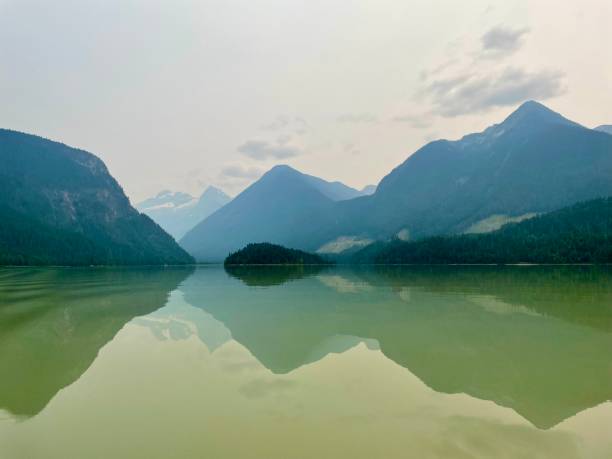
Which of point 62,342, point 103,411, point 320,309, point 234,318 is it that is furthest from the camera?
point 320,309

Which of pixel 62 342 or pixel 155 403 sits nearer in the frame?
pixel 155 403

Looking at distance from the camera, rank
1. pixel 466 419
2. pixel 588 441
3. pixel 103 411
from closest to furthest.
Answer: pixel 588 441 → pixel 466 419 → pixel 103 411

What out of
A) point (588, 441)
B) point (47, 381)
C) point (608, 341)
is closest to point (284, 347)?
point (47, 381)

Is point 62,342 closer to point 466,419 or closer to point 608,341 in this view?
point 466,419

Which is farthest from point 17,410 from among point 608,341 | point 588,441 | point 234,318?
point 608,341

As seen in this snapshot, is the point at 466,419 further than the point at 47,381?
No

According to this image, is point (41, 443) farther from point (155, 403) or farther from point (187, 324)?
point (187, 324)
